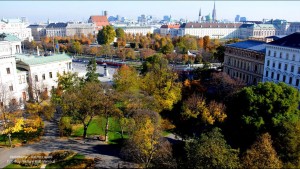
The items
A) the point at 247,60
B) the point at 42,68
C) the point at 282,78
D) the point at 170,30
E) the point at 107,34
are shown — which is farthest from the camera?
the point at 170,30

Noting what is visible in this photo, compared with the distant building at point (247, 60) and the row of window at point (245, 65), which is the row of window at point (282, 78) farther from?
the row of window at point (245, 65)

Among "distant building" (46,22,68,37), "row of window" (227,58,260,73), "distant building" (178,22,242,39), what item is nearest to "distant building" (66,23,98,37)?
"distant building" (46,22,68,37)

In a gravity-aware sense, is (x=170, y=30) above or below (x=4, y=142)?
above

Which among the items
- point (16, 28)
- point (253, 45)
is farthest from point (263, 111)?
point (16, 28)

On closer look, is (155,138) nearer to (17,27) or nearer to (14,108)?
(14,108)

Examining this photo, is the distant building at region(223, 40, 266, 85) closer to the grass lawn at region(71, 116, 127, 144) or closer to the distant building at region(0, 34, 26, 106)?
the grass lawn at region(71, 116, 127, 144)

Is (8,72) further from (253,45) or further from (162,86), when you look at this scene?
(253,45)
